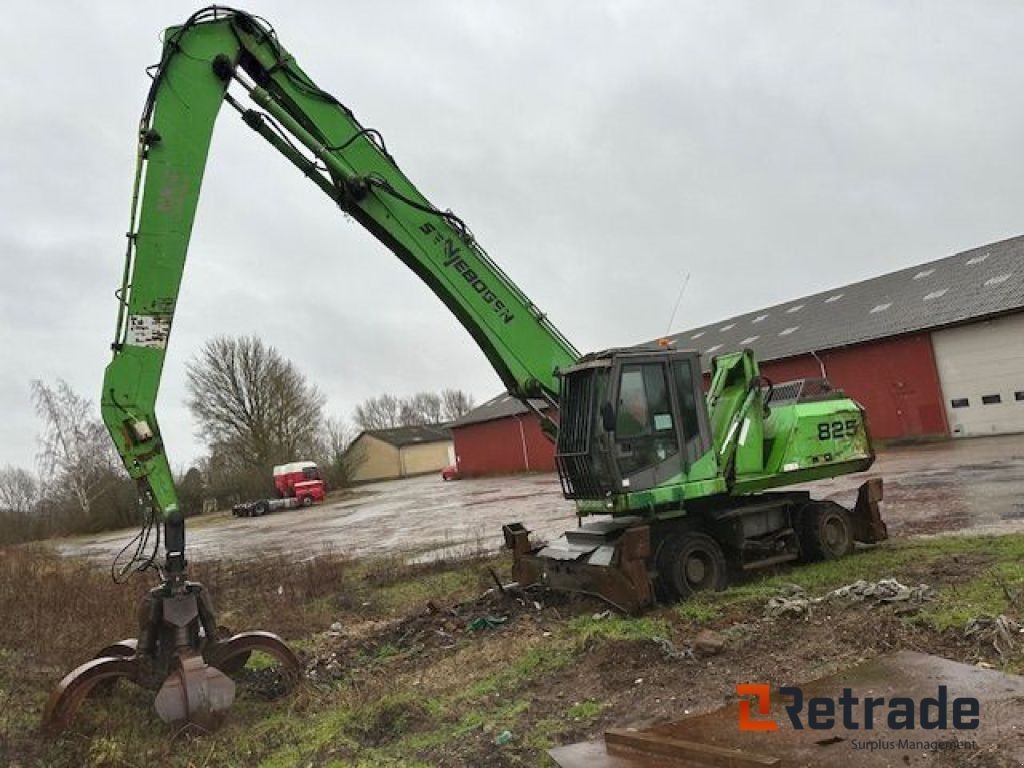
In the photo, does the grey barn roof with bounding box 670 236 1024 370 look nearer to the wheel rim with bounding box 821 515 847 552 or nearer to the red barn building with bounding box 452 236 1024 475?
the red barn building with bounding box 452 236 1024 475

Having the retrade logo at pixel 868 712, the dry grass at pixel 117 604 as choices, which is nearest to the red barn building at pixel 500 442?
the dry grass at pixel 117 604

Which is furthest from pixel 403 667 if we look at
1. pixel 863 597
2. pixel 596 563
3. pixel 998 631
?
pixel 998 631

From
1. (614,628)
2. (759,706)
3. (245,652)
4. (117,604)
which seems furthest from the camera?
(117,604)

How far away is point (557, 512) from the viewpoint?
18.6 meters

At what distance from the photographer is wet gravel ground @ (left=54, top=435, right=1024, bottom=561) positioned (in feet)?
36.3

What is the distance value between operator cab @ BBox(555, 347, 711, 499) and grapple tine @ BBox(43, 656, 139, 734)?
14.0 ft

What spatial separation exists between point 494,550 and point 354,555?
376cm

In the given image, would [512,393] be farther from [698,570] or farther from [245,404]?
[245,404]

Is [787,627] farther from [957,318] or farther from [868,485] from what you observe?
[957,318]

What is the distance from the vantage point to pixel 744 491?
8.45 m

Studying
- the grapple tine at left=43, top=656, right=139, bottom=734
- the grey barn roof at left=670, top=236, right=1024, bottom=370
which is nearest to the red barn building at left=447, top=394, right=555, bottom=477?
the grey barn roof at left=670, top=236, right=1024, bottom=370

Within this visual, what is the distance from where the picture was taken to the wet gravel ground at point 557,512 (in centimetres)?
1106

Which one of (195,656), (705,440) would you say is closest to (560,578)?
(705,440)

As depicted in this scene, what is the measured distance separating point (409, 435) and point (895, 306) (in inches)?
2119
